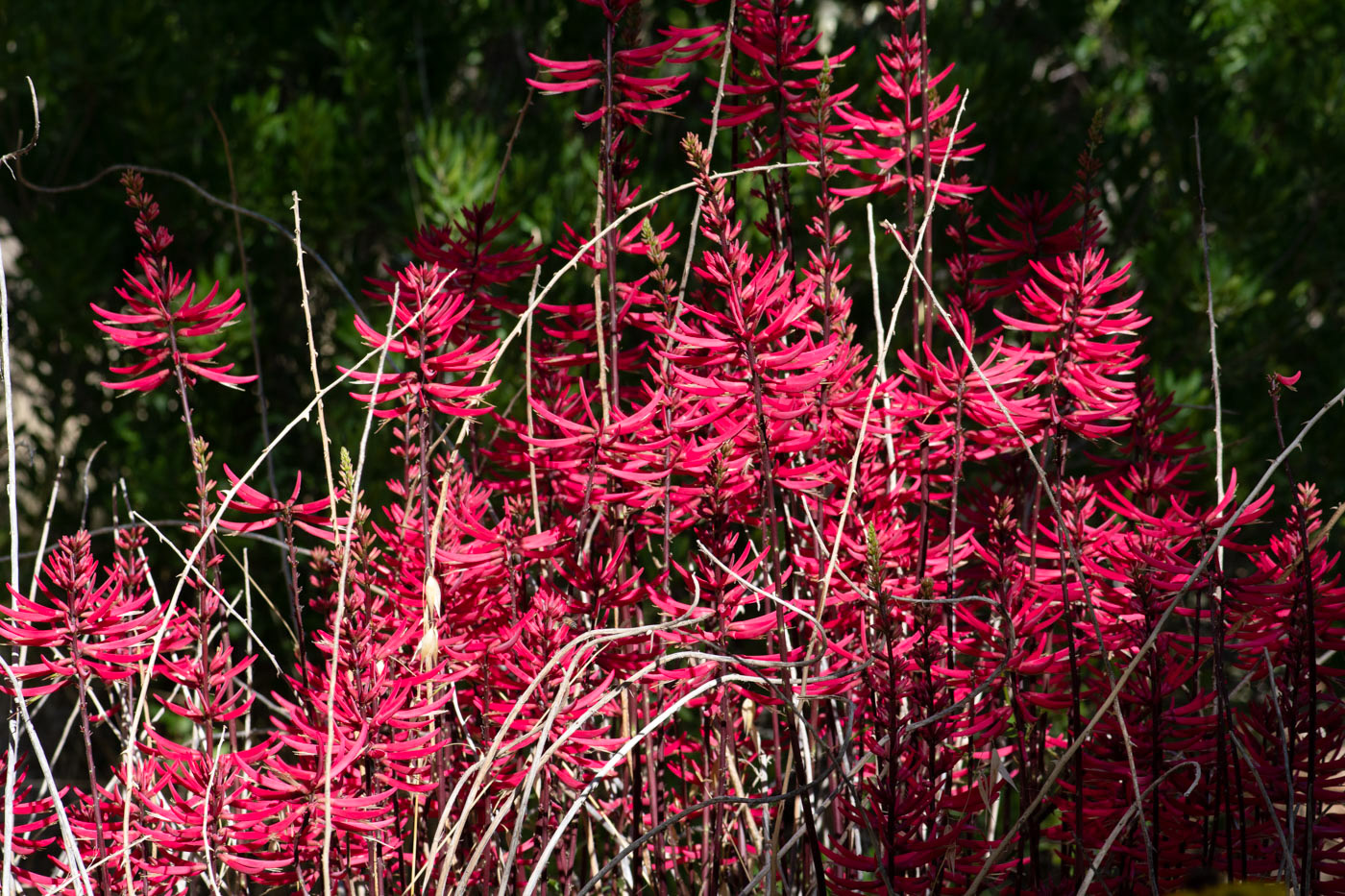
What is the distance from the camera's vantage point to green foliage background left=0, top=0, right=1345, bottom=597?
3930 millimetres

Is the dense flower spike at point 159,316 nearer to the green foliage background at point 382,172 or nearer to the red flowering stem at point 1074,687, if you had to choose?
the red flowering stem at point 1074,687

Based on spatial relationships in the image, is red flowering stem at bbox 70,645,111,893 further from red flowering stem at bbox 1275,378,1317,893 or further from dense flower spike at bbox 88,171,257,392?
red flowering stem at bbox 1275,378,1317,893

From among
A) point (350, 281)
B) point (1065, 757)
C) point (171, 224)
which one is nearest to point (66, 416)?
point (171, 224)

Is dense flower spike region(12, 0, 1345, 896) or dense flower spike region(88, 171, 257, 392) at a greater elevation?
dense flower spike region(88, 171, 257, 392)

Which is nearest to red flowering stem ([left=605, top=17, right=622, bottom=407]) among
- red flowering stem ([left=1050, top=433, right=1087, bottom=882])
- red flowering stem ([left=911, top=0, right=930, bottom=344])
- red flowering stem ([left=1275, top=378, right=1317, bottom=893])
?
red flowering stem ([left=911, top=0, right=930, bottom=344])

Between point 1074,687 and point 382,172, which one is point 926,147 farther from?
point 382,172

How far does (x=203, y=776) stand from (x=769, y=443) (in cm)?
72

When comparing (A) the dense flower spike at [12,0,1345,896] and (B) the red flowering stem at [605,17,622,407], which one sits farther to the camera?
(B) the red flowering stem at [605,17,622,407]

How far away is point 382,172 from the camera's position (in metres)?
4.16

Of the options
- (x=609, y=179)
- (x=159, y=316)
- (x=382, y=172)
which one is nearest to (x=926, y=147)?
(x=609, y=179)

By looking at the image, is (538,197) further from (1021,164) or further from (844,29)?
(1021,164)

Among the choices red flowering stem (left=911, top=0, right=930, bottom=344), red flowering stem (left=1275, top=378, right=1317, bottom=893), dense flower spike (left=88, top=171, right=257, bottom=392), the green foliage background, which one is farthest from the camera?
the green foliage background

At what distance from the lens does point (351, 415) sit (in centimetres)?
383

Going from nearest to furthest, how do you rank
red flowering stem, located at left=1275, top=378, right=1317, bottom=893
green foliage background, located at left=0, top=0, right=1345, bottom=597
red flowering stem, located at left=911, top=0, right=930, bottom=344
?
red flowering stem, located at left=1275, top=378, right=1317, bottom=893
red flowering stem, located at left=911, top=0, right=930, bottom=344
green foliage background, located at left=0, top=0, right=1345, bottom=597
